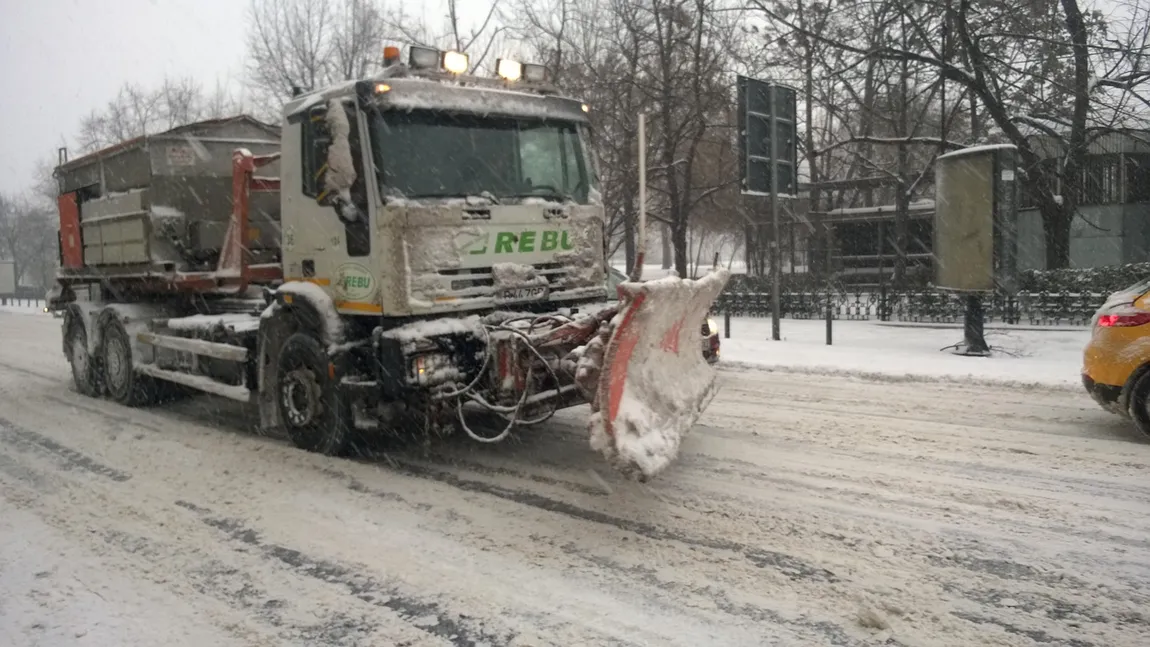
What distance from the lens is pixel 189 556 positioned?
4992 mm

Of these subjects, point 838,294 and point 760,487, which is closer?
point 760,487

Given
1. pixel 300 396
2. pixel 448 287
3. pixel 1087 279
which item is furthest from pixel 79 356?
pixel 1087 279

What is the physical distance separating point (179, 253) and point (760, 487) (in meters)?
6.96

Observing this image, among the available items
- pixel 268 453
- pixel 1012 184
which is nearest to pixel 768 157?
pixel 1012 184

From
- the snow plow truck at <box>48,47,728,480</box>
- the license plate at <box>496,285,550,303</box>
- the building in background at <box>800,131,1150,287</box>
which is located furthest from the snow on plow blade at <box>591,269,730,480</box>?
the building in background at <box>800,131,1150,287</box>

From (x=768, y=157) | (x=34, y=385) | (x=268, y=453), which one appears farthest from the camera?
(x=768, y=157)

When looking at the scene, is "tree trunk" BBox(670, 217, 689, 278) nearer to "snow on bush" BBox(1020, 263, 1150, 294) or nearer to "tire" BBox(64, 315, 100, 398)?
"snow on bush" BBox(1020, 263, 1150, 294)

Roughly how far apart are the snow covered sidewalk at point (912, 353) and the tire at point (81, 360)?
28.6 ft

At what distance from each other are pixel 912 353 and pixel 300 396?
382 inches

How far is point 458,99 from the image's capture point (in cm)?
670

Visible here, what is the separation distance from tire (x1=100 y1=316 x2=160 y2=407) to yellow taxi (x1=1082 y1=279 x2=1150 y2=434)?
10.0m

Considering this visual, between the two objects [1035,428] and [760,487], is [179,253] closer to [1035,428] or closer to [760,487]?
[760,487]

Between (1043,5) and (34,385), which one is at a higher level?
(1043,5)

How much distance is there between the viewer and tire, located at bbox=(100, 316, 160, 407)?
10.1 meters
